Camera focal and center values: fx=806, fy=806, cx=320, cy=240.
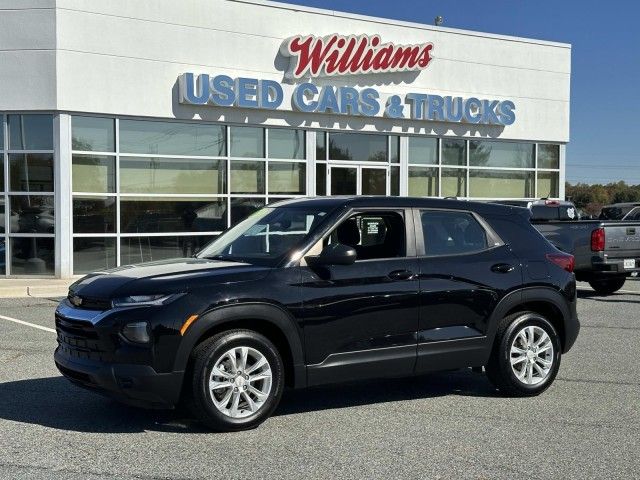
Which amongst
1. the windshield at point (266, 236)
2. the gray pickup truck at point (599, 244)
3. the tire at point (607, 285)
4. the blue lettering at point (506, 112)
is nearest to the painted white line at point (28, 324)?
the windshield at point (266, 236)

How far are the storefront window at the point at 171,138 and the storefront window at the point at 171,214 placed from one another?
1096 millimetres

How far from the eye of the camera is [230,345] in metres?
5.83

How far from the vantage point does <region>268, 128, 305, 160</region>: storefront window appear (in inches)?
769

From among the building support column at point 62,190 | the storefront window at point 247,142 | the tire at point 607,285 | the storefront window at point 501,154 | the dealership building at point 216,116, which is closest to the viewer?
the tire at point 607,285

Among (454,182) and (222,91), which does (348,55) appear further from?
(454,182)

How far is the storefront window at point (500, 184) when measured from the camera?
22859mm

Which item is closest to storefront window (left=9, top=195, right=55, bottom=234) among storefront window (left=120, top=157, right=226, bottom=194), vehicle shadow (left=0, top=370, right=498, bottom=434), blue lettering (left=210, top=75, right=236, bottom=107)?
storefront window (left=120, top=157, right=226, bottom=194)

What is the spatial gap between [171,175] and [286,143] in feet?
10.1

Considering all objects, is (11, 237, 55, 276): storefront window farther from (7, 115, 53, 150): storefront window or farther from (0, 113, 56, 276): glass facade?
(7, 115, 53, 150): storefront window

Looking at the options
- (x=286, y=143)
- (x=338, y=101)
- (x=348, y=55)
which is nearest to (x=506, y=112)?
(x=348, y=55)

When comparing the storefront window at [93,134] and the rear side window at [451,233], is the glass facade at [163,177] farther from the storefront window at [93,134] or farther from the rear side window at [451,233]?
the rear side window at [451,233]

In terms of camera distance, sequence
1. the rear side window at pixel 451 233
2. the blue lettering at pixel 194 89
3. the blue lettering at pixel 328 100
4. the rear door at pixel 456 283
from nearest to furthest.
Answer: the rear door at pixel 456 283 → the rear side window at pixel 451 233 → the blue lettering at pixel 194 89 → the blue lettering at pixel 328 100

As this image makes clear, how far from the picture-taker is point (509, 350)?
7004 mm

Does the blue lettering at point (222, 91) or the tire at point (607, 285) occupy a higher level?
the blue lettering at point (222, 91)
